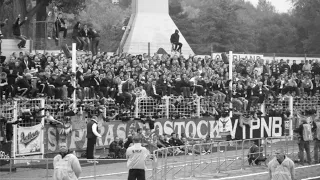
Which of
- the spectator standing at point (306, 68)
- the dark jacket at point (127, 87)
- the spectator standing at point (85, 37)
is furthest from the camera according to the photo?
the spectator standing at point (306, 68)

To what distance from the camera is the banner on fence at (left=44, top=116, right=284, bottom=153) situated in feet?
96.7

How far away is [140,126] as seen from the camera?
32.7 m

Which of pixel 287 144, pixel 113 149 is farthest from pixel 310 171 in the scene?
pixel 113 149

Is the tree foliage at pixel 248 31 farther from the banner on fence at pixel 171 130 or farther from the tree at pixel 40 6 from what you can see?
the banner on fence at pixel 171 130

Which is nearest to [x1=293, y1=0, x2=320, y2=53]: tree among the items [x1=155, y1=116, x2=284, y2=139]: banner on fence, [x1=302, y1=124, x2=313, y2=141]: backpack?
[x1=155, y1=116, x2=284, y2=139]: banner on fence

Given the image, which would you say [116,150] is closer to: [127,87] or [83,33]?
[127,87]

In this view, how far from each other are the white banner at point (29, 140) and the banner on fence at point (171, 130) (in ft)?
1.66

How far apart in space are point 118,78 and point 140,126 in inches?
88.1

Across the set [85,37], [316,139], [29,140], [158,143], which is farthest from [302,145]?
[85,37]

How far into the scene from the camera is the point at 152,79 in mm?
32969

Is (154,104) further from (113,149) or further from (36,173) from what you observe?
(36,173)

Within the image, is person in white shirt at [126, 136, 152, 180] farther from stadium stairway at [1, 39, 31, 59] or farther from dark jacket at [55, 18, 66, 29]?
dark jacket at [55, 18, 66, 29]

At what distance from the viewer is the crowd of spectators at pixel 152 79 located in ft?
96.7

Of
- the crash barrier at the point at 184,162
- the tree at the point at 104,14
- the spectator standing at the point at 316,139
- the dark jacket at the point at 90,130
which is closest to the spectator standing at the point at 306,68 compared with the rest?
the crash barrier at the point at 184,162
